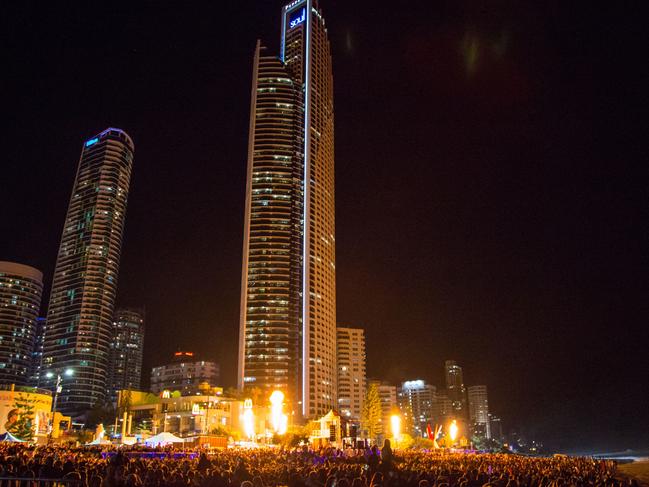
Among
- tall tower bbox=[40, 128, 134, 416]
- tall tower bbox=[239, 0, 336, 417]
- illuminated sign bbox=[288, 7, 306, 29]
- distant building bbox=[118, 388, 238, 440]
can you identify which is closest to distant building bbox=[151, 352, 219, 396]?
tall tower bbox=[40, 128, 134, 416]

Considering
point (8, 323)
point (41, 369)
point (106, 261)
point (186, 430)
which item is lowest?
point (186, 430)

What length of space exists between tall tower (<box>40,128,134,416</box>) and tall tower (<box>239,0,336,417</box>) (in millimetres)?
54135

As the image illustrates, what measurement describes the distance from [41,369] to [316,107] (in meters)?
105

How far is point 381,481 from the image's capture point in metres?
15.9

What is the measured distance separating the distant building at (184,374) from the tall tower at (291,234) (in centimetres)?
4606

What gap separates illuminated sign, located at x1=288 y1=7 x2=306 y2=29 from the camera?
6088 inches

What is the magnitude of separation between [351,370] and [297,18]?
336ft

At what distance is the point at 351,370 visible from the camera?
527 ft

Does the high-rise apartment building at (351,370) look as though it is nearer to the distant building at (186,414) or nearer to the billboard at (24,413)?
the distant building at (186,414)

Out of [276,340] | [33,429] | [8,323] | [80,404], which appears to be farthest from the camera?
[8,323]

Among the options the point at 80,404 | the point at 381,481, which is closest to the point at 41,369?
the point at 80,404

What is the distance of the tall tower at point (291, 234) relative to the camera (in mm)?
122625

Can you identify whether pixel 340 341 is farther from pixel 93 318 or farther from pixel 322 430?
pixel 322 430

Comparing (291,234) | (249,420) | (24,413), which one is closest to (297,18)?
(291,234)
